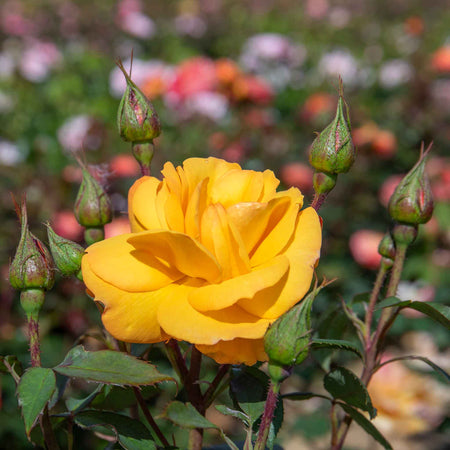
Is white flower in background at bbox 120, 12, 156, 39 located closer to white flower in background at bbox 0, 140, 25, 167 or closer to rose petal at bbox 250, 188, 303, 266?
white flower in background at bbox 0, 140, 25, 167

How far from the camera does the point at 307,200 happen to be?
1.72 meters

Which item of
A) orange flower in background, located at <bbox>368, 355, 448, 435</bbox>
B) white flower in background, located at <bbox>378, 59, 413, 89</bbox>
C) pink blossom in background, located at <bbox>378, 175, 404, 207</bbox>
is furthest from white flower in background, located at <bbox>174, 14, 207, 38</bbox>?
orange flower in background, located at <bbox>368, 355, 448, 435</bbox>

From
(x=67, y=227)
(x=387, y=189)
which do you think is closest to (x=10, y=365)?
(x=67, y=227)

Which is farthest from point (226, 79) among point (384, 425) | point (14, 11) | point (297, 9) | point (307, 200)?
point (297, 9)

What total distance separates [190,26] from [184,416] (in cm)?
410

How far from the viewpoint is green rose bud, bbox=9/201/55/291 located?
40cm

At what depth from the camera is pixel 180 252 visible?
38cm

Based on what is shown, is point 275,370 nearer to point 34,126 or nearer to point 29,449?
point 29,449

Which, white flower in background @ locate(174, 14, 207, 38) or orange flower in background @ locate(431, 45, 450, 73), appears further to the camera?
white flower in background @ locate(174, 14, 207, 38)

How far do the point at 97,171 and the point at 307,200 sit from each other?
1.21 m

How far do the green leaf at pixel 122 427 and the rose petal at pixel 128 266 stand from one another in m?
0.10

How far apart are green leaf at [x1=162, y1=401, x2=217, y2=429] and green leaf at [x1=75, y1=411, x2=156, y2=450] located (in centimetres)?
5

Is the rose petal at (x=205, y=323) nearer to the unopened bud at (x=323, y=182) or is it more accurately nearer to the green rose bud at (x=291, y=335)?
the green rose bud at (x=291, y=335)

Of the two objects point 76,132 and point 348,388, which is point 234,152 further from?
point 348,388
